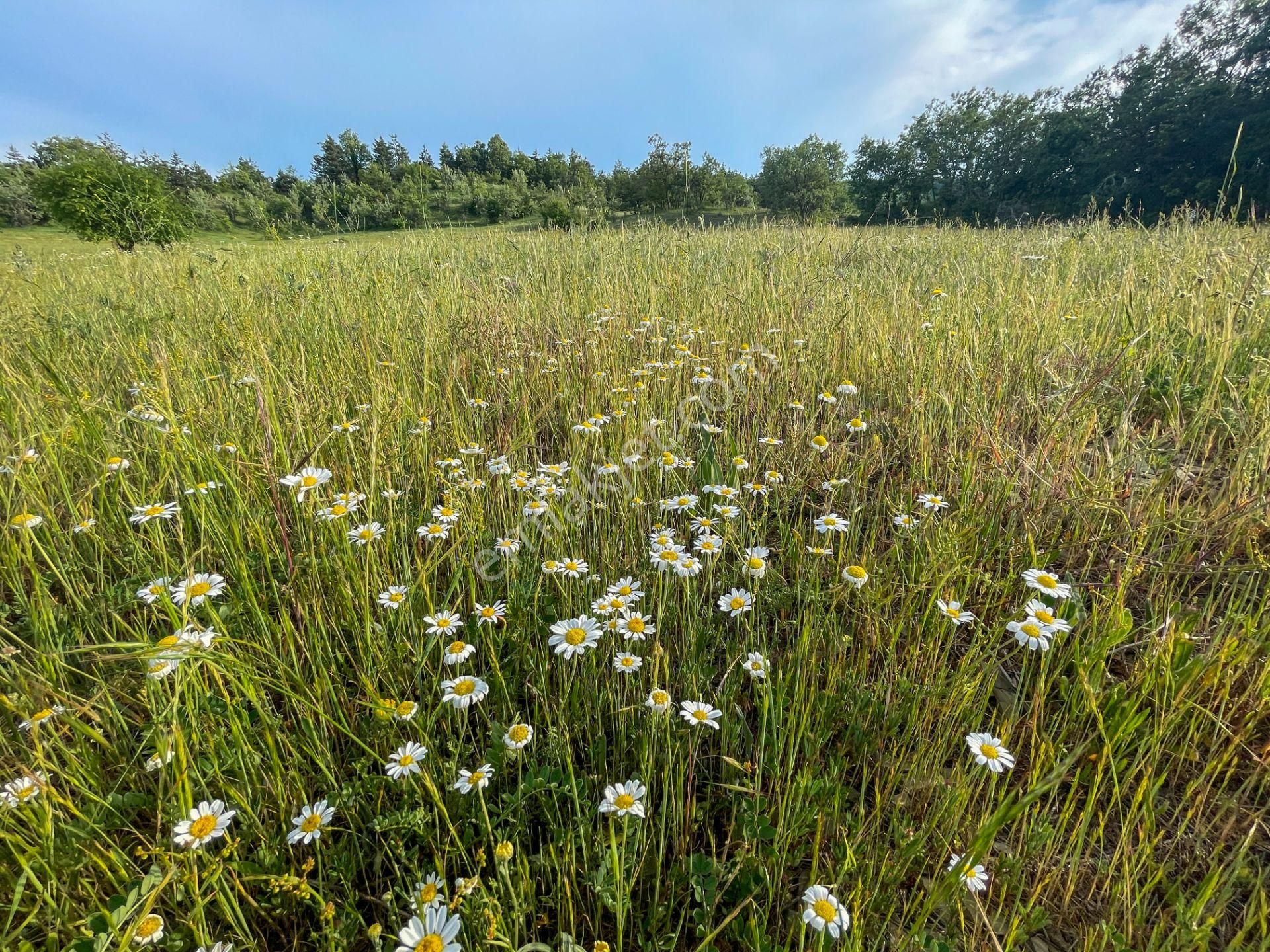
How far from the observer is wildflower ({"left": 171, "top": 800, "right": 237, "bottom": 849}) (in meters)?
0.93

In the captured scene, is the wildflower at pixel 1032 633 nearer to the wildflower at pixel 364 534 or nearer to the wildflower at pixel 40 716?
the wildflower at pixel 364 534

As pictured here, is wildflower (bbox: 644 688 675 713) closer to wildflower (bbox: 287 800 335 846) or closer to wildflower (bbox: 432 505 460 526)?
wildflower (bbox: 287 800 335 846)

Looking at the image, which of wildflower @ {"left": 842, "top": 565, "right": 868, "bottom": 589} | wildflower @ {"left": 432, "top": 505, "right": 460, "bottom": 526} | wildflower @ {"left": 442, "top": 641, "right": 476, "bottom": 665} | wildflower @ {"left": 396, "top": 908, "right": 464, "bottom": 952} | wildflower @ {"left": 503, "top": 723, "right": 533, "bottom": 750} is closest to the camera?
wildflower @ {"left": 396, "top": 908, "right": 464, "bottom": 952}

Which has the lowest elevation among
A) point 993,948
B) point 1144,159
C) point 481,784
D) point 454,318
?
point 993,948

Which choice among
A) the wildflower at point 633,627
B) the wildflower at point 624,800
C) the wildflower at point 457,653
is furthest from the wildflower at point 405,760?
the wildflower at point 633,627

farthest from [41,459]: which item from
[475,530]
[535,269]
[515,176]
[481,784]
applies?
[515,176]

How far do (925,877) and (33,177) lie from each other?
26690mm

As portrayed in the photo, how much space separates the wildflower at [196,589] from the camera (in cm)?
111

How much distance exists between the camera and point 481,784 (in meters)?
1.03

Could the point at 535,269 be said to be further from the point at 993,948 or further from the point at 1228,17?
the point at 1228,17

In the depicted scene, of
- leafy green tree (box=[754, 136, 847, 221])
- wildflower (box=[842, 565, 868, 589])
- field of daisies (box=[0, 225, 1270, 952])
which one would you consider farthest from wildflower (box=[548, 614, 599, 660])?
leafy green tree (box=[754, 136, 847, 221])

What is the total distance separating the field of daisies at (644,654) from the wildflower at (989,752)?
0.01 metres

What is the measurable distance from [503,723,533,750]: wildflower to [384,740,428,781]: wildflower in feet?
0.59

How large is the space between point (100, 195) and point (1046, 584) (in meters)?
20.6
